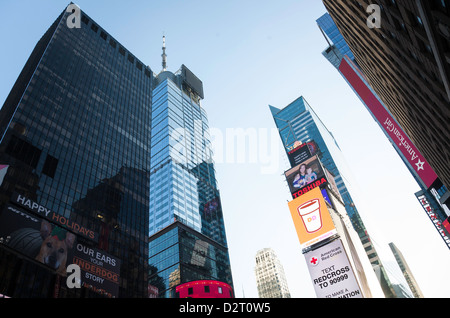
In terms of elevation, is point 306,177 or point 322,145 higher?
point 322,145

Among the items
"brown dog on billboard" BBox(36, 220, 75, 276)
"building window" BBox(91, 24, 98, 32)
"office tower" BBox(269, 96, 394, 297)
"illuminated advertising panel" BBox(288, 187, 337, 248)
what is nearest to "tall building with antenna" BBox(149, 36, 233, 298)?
"illuminated advertising panel" BBox(288, 187, 337, 248)

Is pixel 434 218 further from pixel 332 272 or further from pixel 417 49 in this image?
pixel 417 49

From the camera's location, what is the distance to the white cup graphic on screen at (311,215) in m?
71.1

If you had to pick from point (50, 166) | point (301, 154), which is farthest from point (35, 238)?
point (301, 154)

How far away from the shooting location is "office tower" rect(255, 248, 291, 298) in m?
160

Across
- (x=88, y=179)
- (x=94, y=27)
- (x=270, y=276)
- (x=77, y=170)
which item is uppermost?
(x=94, y=27)

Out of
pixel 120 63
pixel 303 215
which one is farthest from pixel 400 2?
pixel 120 63

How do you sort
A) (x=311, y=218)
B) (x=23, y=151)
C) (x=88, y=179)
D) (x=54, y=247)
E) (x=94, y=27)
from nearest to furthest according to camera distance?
(x=54, y=247), (x=23, y=151), (x=88, y=179), (x=311, y=218), (x=94, y=27)

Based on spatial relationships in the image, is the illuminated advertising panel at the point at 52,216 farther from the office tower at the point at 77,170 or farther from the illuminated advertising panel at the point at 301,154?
the illuminated advertising panel at the point at 301,154

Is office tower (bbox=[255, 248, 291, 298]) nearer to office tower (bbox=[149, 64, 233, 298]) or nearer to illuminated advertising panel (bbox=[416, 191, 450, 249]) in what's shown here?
office tower (bbox=[149, 64, 233, 298])

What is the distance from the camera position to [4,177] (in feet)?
171

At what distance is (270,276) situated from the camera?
165 meters

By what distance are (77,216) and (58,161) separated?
1206 cm

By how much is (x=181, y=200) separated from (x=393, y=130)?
70.0m
